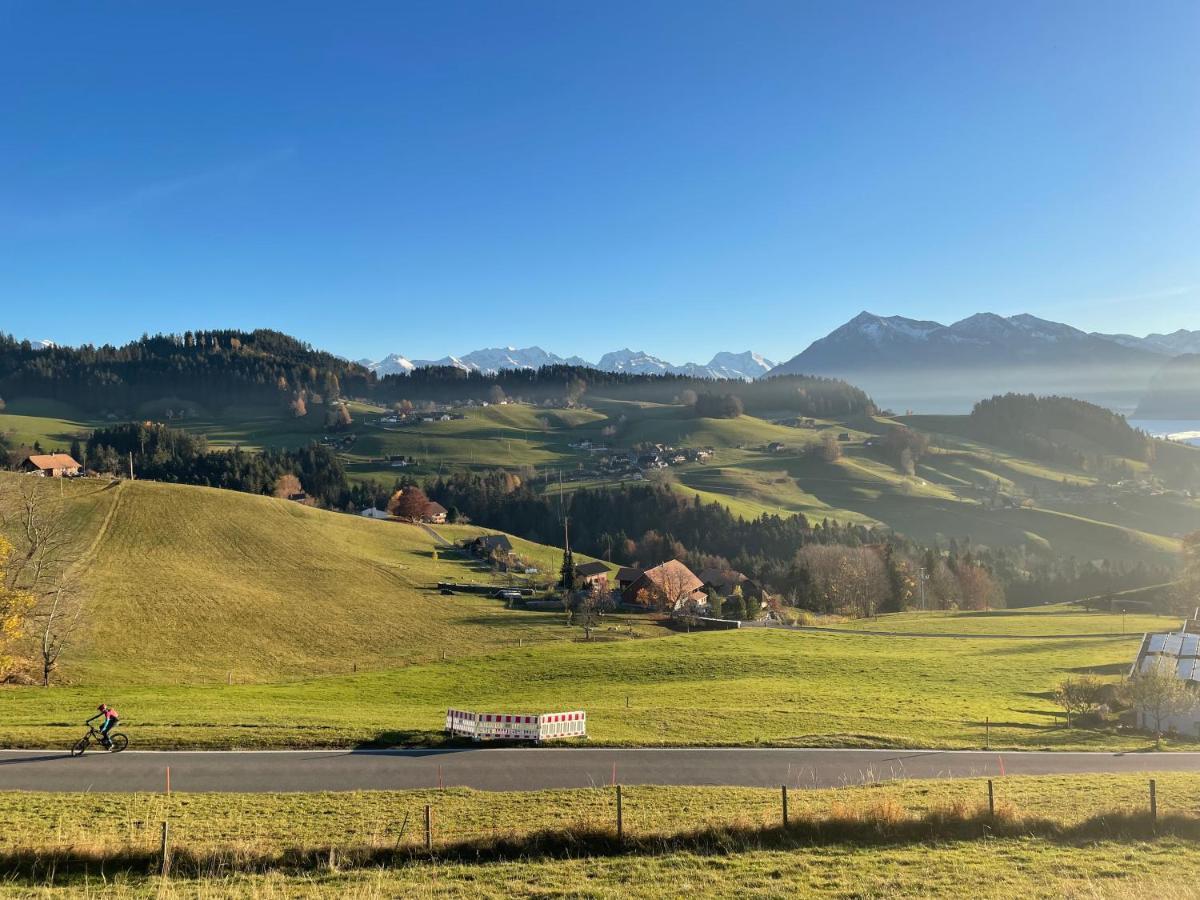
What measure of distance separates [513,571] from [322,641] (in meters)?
53.6

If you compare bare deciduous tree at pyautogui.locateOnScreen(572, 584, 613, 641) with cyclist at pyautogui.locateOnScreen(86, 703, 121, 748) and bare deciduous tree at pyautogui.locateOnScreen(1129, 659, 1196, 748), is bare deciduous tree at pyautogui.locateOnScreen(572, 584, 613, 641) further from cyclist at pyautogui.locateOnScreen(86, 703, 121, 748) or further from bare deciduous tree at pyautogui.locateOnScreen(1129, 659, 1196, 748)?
cyclist at pyautogui.locateOnScreen(86, 703, 121, 748)

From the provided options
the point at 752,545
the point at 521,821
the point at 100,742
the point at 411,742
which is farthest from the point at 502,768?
the point at 752,545

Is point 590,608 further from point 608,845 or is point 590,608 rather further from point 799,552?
point 608,845

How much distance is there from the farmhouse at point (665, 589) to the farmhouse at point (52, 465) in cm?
11853

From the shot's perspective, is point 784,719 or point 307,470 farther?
point 307,470

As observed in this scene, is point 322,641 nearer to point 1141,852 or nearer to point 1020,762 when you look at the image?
point 1020,762

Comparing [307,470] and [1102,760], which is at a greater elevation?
[307,470]

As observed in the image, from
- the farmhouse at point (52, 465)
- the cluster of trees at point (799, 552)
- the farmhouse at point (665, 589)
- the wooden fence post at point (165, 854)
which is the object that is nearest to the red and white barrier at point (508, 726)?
the wooden fence post at point (165, 854)

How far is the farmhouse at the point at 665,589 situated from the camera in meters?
101

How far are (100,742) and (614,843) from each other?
2210 cm

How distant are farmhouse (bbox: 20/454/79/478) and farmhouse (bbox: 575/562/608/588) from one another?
107m

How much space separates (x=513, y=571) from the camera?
115500 millimetres

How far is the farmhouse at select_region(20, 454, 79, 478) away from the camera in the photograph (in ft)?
451

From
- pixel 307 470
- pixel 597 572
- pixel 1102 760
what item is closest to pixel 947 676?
pixel 1102 760
